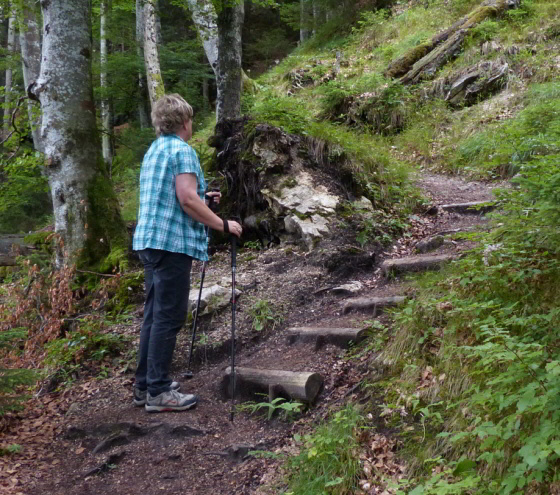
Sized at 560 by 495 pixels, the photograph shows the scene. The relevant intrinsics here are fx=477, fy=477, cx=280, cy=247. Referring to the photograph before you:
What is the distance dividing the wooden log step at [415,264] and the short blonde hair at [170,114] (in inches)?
108

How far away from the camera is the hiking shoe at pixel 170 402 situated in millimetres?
3916

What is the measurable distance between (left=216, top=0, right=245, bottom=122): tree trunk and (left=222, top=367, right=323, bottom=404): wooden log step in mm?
5521

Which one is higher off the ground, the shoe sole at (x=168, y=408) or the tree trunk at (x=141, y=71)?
the tree trunk at (x=141, y=71)

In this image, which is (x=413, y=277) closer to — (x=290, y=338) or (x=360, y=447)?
(x=290, y=338)

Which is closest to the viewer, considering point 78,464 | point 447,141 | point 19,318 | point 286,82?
point 78,464

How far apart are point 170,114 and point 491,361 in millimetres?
2946

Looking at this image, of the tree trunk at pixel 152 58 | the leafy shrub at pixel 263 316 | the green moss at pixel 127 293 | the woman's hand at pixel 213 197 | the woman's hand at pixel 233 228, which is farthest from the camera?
the tree trunk at pixel 152 58

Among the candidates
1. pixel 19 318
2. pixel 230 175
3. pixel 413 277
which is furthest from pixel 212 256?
pixel 413 277

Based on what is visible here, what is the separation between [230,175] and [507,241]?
4.39 metres

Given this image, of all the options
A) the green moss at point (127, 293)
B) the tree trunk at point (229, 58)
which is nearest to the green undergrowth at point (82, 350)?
the green moss at point (127, 293)

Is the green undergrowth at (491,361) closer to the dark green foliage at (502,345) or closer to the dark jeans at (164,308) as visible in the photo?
the dark green foliage at (502,345)

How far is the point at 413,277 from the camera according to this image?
4672mm

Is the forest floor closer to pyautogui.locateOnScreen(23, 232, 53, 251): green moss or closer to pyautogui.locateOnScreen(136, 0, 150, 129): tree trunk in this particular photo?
pyautogui.locateOnScreen(23, 232, 53, 251): green moss

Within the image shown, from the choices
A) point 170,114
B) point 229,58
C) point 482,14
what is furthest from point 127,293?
point 482,14
